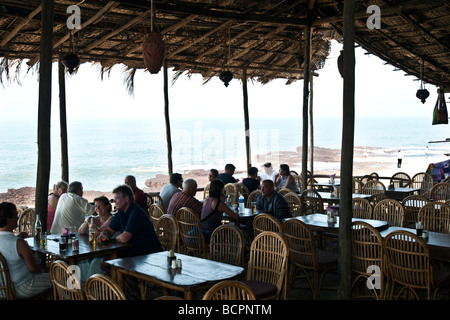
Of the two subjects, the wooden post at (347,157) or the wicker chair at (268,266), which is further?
the wooden post at (347,157)

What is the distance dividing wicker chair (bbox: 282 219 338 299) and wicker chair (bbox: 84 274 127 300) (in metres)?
2.52

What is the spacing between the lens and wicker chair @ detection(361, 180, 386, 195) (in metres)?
9.43

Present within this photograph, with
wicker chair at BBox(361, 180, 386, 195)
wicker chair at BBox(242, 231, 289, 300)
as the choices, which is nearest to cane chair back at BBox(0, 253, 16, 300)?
wicker chair at BBox(242, 231, 289, 300)

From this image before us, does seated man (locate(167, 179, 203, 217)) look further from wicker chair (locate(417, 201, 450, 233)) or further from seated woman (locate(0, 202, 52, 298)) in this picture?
wicker chair (locate(417, 201, 450, 233))

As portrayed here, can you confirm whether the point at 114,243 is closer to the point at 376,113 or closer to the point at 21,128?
the point at 21,128

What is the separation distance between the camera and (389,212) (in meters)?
6.49

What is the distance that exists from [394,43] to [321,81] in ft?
239

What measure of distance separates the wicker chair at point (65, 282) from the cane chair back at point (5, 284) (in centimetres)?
77

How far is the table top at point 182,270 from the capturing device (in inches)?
144

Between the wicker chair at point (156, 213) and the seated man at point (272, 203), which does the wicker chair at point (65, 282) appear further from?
the seated man at point (272, 203)

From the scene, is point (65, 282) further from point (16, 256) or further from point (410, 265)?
point (410, 265)

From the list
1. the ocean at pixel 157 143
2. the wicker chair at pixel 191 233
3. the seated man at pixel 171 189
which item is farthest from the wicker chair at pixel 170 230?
the ocean at pixel 157 143

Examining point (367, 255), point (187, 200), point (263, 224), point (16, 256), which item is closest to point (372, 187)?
point (187, 200)
